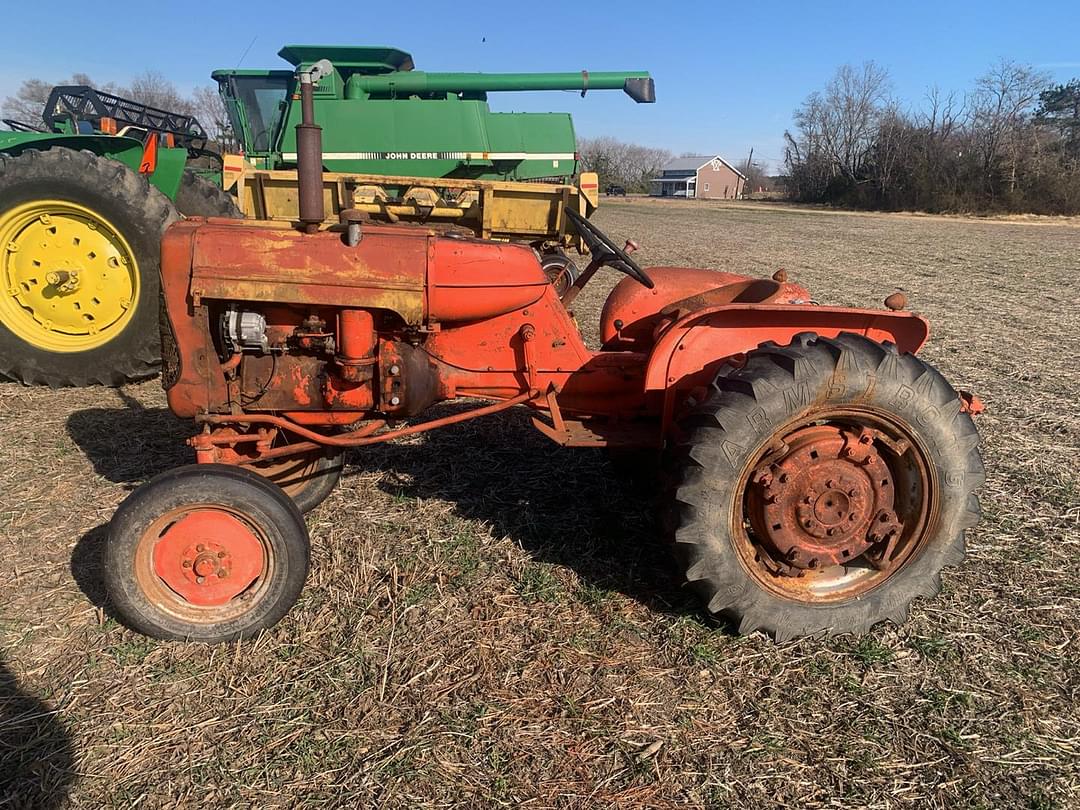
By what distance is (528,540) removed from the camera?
3.12m

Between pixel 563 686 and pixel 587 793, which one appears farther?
pixel 563 686

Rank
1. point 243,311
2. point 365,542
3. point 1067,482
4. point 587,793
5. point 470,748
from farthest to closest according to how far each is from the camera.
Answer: point 1067,482
point 365,542
point 243,311
point 470,748
point 587,793

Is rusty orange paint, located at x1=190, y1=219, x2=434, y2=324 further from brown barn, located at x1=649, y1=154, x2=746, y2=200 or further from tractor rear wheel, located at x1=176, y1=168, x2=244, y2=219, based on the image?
brown barn, located at x1=649, y1=154, x2=746, y2=200

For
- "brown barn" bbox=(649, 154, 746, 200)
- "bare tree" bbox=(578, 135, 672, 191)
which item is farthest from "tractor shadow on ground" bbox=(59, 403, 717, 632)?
"brown barn" bbox=(649, 154, 746, 200)

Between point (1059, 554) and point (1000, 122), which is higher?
point (1000, 122)

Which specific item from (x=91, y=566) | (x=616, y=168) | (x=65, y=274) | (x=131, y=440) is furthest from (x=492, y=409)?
(x=616, y=168)

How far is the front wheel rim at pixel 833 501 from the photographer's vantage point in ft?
7.86

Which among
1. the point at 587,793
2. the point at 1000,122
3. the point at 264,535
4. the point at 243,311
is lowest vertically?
the point at 587,793

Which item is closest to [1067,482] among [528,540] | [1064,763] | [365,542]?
[1064,763]

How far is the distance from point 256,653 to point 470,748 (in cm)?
84

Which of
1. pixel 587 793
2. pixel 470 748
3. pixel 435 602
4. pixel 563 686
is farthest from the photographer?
pixel 435 602

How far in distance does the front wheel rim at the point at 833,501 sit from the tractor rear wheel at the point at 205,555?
1.58m

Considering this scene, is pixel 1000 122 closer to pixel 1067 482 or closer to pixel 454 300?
pixel 1067 482

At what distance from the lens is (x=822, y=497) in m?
2.39
